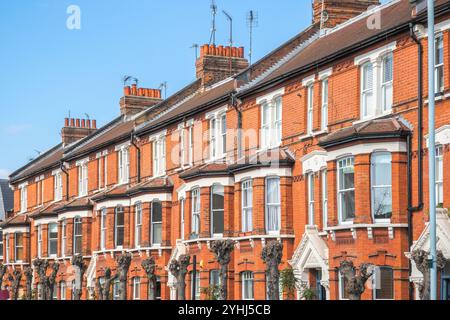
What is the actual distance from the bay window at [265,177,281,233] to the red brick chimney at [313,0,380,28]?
941cm

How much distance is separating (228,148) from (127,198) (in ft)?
29.7

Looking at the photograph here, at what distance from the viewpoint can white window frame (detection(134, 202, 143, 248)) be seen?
45.4 m

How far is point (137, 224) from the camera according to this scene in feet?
150

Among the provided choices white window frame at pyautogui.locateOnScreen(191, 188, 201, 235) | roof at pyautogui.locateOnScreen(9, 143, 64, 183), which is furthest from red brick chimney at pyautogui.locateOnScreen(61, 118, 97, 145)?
white window frame at pyautogui.locateOnScreen(191, 188, 201, 235)

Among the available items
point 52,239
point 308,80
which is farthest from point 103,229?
point 308,80

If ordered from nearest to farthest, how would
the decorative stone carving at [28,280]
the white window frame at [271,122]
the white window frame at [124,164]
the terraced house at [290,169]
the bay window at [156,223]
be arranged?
1. the terraced house at [290,169]
2. the white window frame at [271,122]
3. the bay window at [156,223]
4. the white window frame at [124,164]
5. the decorative stone carving at [28,280]

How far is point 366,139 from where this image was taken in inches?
1116

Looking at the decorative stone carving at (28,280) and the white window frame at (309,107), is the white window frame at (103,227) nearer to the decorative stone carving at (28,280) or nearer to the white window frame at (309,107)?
the decorative stone carving at (28,280)

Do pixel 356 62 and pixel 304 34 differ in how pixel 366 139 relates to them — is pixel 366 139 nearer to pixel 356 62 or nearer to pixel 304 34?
pixel 356 62

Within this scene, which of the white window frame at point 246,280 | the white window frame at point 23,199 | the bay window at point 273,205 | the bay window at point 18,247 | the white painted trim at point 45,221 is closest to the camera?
the bay window at point 273,205

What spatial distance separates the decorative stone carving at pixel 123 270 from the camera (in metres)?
42.8

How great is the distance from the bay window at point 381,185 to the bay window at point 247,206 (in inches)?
310

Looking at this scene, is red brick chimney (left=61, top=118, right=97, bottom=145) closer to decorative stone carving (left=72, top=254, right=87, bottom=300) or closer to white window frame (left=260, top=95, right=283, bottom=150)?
decorative stone carving (left=72, top=254, right=87, bottom=300)

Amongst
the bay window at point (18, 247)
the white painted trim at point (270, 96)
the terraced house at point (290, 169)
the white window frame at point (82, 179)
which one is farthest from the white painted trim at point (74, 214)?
the white painted trim at point (270, 96)
